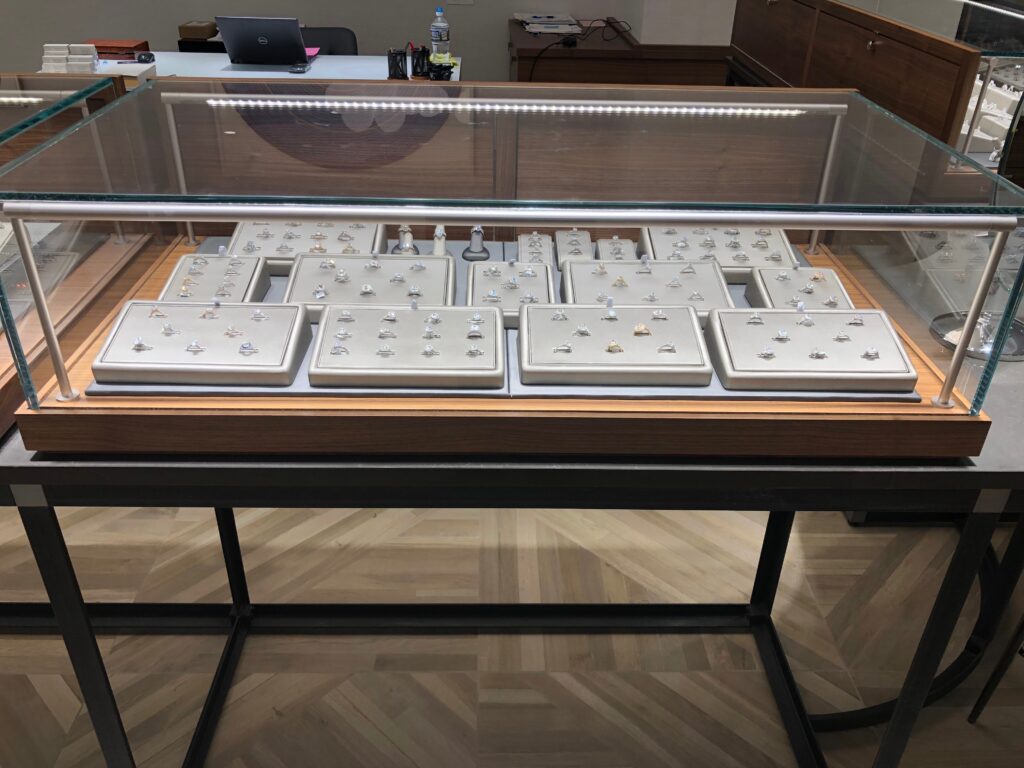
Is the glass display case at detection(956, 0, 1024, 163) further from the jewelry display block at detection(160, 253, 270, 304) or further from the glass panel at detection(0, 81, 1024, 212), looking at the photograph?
the jewelry display block at detection(160, 253, 270, 304)

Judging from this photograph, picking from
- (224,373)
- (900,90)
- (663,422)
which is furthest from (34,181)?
(900,90)

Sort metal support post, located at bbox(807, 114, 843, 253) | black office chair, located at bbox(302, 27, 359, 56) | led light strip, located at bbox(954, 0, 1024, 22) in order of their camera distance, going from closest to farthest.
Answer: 1. metal support post, located at bbox(807, 114, 843, 253)
2. led light strip, located at bbox(954, 0, 1024, 22)
3. black office chair, located at bbox(302, 27, 359, 56)

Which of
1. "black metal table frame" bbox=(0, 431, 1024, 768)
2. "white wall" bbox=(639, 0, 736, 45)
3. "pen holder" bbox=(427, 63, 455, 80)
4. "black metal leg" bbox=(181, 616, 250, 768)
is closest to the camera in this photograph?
"black metal table frame" bbox=(0, 431, 1024, 768)

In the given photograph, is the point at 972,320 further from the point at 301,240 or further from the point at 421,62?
the point at 421,62

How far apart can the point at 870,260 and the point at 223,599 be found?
2032 mm

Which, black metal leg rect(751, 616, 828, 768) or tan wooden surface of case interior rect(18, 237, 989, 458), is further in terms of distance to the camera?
black metal leg rect(751, 616, 828, 768)

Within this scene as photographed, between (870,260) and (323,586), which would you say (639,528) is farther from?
(870,260)

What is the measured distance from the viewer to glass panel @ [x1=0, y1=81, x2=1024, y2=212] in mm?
1569

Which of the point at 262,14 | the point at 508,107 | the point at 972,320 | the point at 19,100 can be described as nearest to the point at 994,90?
the point at 972,320

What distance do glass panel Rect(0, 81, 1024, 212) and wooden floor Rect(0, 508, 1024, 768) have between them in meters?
1.37

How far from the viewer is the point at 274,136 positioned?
179cm

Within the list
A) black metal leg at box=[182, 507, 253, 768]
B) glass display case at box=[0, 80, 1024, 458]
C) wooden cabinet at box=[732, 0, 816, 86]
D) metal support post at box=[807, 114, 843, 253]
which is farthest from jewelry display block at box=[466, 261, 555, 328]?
wooden cabinet at box=[732, 0, 816, 86]

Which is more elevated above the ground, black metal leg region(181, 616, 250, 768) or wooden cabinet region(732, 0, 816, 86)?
wooden cabinet region(732, 0, 816, 86)

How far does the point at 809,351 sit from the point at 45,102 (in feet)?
5.90
